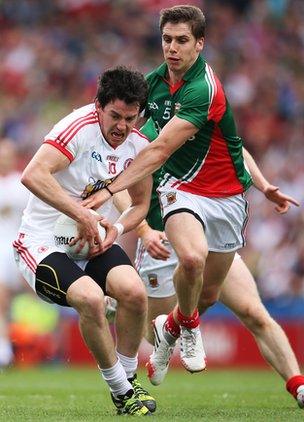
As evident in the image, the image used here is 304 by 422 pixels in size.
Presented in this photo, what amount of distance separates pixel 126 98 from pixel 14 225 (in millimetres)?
6605

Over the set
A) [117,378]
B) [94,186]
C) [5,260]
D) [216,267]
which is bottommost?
[5,260]

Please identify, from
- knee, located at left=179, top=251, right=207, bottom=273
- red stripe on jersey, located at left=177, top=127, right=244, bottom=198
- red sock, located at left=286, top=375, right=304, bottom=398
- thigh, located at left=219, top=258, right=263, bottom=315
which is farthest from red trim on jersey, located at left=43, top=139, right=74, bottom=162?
red sock, located at left=286, top=375, right=304, bottom=398

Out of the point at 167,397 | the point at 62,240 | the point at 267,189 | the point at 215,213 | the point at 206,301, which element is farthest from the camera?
the point at 167,397

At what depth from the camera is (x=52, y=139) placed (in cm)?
790

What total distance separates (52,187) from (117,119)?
0.67 metres

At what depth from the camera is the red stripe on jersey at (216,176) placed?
893 cm

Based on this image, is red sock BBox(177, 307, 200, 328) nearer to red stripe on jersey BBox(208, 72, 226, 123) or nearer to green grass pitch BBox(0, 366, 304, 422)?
green grass pitch BBox(0, 366, 304, 422)

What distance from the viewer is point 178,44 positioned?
8703 mm

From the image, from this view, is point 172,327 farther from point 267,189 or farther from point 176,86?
point 176,86

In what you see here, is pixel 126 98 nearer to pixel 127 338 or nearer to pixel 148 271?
pixel 127 338

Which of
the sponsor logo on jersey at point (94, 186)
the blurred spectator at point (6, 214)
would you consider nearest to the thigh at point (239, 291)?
the sponsor logo on jersey at point (94, 186)

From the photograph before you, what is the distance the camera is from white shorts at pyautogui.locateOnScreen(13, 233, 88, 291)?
8025 mm

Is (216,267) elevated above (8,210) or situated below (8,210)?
above

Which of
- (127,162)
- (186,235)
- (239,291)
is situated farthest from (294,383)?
(127,162)
